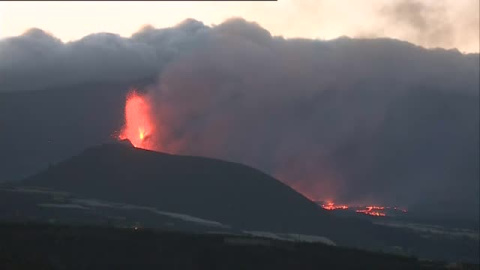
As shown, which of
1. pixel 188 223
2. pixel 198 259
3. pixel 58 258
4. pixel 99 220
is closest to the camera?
pixel 58 258

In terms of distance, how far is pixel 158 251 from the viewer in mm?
124500

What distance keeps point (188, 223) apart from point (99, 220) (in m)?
22.7

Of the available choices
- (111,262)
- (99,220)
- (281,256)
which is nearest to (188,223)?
(99,220)

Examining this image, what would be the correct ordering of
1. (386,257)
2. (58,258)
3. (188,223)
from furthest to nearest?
(188,223)
(386,257)
(58,258)

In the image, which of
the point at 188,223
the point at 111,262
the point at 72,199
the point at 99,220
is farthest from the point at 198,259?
the point at 72,199

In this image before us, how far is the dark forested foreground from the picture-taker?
11600cm

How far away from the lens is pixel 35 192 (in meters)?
198

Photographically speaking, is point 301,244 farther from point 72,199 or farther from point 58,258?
point 72,199

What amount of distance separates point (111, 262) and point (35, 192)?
85166 mm

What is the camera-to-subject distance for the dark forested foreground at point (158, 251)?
11600 centimetres

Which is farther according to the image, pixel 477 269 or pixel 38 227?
pixel 477 269

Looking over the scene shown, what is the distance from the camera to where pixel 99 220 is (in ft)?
573

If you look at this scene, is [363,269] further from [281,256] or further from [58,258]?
[58,258]

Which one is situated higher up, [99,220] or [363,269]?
[99,220]
